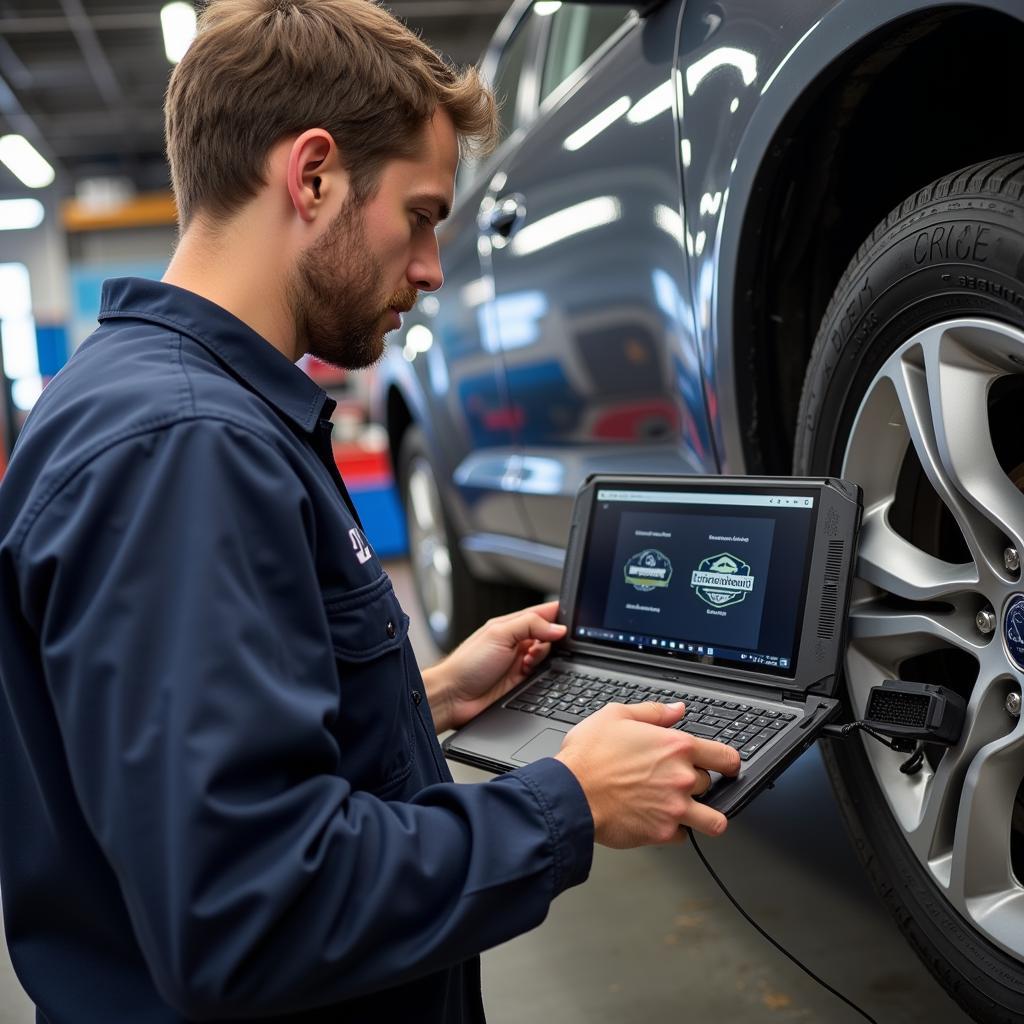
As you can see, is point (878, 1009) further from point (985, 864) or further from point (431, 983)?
point (431, 983)

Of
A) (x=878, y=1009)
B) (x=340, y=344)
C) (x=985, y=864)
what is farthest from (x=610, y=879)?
(x=340, y=344)

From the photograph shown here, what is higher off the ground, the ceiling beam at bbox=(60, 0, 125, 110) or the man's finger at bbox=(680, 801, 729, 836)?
the ceiling beam at bbox=(60, 0, 125, 110)

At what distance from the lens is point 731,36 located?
4.22ft

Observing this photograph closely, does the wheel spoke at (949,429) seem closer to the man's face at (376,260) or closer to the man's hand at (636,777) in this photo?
the man's hand at (636,777)

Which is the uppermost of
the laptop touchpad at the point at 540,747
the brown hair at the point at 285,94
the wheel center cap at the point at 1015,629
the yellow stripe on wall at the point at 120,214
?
the yellow stripe on wall at the point at 120,214

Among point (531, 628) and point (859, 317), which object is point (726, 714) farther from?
point (859, 317)

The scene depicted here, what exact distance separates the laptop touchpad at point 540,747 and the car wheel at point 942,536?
329 millimetres

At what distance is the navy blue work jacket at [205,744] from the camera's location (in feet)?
2.11

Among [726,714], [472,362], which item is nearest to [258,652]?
[726,714]

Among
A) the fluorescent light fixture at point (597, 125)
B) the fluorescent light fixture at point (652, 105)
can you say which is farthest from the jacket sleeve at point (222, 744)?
the fluorescent light fixture at point (597, 125)

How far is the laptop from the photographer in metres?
1.08

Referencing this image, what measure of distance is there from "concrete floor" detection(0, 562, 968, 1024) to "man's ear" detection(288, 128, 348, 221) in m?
1.06

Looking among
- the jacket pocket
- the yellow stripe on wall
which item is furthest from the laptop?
the yellow stripe on wall

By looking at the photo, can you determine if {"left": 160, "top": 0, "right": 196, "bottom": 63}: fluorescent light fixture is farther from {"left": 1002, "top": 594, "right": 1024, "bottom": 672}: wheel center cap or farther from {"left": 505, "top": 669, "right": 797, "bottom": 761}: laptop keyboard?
{"left": 1002, "top": 594, "right": 1024, "bottom": 672}: wheel center cap
